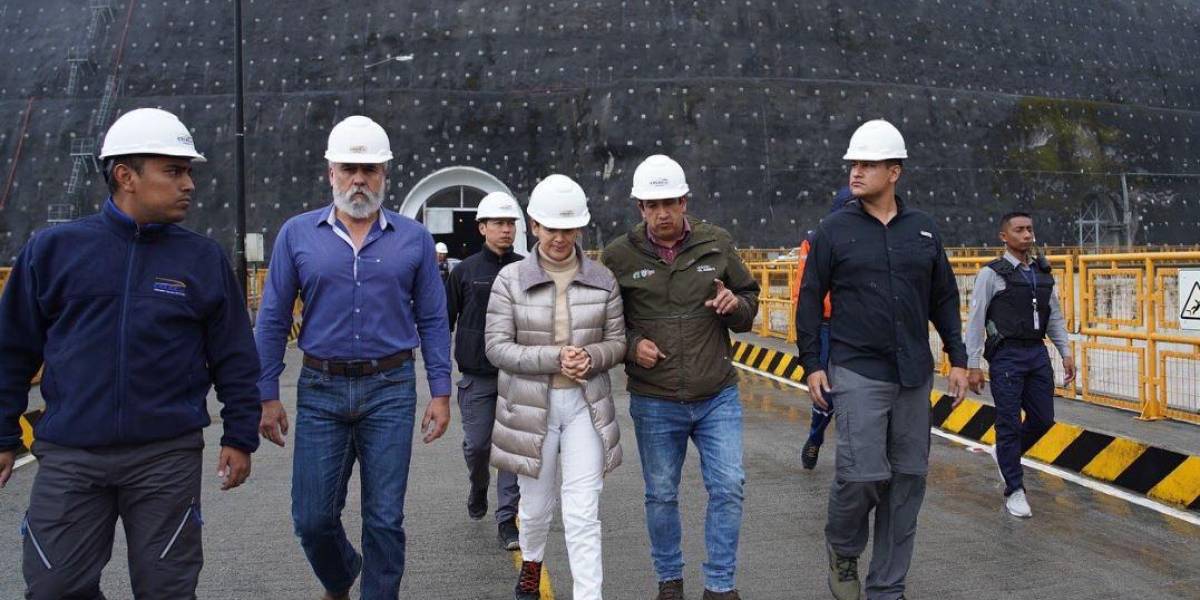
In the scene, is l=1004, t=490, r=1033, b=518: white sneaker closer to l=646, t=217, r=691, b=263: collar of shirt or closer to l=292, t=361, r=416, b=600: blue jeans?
l=646, t=217, r=691, b=263: collar of shirt

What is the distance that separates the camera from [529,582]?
17.2 feet

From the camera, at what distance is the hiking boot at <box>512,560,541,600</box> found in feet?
17.2

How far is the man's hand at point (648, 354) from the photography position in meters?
5.21

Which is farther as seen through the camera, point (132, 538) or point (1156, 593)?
point (1156, 593)

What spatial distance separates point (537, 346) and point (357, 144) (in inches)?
50.4

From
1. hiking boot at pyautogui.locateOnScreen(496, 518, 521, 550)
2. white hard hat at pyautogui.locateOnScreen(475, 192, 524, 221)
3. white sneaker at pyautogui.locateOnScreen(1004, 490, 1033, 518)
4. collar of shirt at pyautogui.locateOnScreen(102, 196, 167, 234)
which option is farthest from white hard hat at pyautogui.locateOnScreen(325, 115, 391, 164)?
white sneaker at pyautogui.locateOnScreen(1004, 490, 1033, 518)

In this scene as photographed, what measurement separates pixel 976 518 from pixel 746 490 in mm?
1712

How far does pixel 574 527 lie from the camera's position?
490 cm

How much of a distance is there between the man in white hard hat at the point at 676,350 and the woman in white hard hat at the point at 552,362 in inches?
7.7

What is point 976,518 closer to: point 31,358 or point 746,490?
point 746,490

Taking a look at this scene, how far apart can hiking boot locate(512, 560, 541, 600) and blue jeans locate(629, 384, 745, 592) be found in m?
0.60

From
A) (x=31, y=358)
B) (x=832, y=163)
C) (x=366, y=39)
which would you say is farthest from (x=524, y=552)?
(x=366, y=39)

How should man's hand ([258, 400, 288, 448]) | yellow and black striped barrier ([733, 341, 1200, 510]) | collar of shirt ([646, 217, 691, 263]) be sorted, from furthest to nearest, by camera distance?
yellow and black striped barrier ([733, 341, 1200, 510]), collar of shirt ([646, 217, 691, 263]), man's hand ([258, 400, 288, 448])

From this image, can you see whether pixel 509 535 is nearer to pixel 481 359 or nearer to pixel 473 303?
pixel 481 359
